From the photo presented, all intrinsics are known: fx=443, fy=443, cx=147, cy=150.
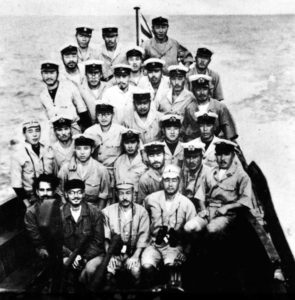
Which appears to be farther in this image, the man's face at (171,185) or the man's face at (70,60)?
the man's face at (70,60)

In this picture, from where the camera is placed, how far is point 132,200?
3.25 metres

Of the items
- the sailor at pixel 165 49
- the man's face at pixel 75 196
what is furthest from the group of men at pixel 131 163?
the sailor at pixel 165 49

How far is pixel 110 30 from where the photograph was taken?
12.9 feet

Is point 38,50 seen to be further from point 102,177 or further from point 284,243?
point 284,243

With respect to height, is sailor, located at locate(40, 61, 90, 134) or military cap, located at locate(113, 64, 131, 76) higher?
military cap, located at locate(113, 64, 131, 76)

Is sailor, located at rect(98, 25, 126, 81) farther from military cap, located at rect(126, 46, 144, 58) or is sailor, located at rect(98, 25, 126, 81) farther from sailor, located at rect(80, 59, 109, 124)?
sailor, located at rect(80, 59, 109, 124)

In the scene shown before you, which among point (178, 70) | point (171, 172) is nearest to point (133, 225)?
point (171, 172)

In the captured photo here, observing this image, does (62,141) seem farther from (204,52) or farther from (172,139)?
(204,52)

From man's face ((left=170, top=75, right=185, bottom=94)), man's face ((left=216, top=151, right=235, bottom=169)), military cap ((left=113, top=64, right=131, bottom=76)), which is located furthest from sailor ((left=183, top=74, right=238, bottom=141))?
military cap ((left=113, top=64, right=131, bottom=76))

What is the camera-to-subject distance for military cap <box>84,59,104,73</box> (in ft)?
12.5

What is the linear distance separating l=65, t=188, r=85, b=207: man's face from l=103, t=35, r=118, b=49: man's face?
4.95ft

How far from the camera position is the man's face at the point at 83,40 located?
13.0 ft

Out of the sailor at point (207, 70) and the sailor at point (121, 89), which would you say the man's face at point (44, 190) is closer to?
the sailor at point (121, 89)

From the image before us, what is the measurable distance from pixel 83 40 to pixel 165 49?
756 millimetres
